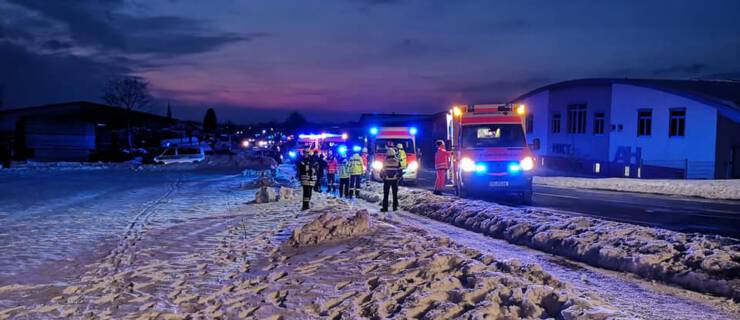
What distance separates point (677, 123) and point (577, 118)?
9064 mm

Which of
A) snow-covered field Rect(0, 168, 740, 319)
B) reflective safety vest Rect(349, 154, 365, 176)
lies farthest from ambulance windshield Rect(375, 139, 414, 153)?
snow-covered field Rect(0, 168, 740, 319)

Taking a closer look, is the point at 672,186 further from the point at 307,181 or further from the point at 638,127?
the point at 307,181

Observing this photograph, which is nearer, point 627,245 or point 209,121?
point 627,245

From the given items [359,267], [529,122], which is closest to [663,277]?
[359,267]

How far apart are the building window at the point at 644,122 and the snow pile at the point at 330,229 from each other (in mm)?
31033

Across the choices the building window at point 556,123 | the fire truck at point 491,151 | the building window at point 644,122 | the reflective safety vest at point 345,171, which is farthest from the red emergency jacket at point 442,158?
the building window at point 556,123

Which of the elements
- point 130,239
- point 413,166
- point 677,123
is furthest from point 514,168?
point 677,123

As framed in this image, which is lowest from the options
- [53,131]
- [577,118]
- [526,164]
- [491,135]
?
[526,164]

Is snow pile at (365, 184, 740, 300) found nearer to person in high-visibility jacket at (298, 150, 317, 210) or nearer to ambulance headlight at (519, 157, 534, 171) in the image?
ambulance headlight at (519, 157, 534, 171)

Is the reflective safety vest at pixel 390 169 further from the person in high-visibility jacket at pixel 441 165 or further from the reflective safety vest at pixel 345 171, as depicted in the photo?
the reflective safety vest at pixel 345 171

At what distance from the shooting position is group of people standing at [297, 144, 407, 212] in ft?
49.1

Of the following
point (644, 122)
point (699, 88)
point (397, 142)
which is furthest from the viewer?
point (699, 88)

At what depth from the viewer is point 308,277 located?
773 centimetres

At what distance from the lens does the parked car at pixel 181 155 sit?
38562 millimetres
